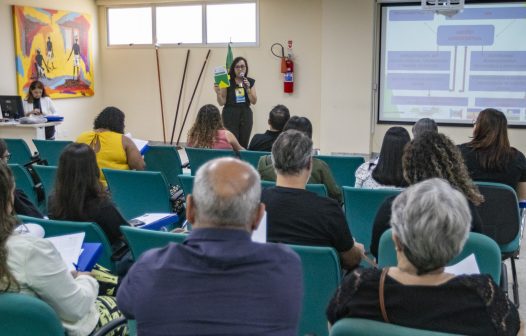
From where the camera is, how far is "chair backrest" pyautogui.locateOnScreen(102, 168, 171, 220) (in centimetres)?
369

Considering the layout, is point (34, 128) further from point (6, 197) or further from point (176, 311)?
point (176, 311)

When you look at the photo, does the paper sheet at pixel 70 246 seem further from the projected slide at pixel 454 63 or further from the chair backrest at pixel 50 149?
the projected slide at pixel 454 63

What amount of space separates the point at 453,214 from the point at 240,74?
6.05 meters

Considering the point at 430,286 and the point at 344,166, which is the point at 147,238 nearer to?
the point at 430,286

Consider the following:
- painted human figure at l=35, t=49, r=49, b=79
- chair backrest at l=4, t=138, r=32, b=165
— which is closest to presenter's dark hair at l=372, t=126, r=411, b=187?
chair backrest at l=4, t=138, r=32, b=165

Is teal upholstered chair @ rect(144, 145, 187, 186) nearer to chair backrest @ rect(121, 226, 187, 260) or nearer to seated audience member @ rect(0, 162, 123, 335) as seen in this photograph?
chair backrest @ rect(121, 226, 187, 260)

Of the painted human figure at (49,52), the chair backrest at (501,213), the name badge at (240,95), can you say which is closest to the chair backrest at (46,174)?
the chair backrest at (501,213)

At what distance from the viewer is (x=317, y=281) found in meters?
2.12

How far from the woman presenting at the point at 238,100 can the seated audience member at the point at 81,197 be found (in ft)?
15.3

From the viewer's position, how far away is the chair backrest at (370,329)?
1315 mm

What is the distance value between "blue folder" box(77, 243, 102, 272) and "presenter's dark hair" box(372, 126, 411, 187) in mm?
1690

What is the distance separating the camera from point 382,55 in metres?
8.43

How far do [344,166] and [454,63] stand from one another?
15.2ft

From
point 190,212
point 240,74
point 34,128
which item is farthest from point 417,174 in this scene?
point 34,128
